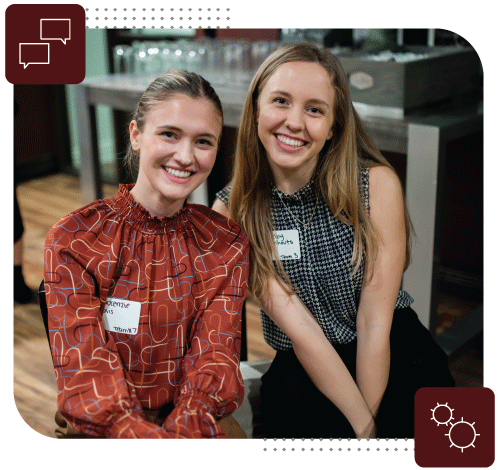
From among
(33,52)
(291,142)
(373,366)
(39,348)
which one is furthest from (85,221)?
(39,348)

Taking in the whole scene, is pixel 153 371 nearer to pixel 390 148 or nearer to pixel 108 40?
pixel 390 148

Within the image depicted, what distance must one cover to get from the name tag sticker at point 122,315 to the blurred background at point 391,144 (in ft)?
0.64

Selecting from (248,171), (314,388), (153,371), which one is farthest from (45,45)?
(314,388)

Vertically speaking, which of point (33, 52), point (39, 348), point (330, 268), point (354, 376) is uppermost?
point (33, 52)

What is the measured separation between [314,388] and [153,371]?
1.26ft

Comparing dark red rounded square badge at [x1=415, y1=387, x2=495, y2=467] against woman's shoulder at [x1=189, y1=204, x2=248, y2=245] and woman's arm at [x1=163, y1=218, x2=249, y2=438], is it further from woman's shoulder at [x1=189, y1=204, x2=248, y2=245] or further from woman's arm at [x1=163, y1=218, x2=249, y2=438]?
woman's shoulder at [x1=189, y1=204, x2=248, y2=245]

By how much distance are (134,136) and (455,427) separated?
2.22ft

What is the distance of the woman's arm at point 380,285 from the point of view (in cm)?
117

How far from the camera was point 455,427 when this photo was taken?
0.90 m

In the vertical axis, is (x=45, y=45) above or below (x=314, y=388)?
above

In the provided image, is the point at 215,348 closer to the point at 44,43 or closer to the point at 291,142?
the point at 291,142

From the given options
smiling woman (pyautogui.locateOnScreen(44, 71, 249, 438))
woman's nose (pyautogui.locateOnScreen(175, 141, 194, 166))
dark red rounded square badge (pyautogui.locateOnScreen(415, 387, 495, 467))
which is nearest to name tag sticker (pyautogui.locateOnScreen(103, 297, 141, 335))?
smiling woman (pyautogui.locateOnScreen(44, 71, 249, 438))

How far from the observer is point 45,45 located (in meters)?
0.92

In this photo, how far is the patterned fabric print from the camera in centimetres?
88
